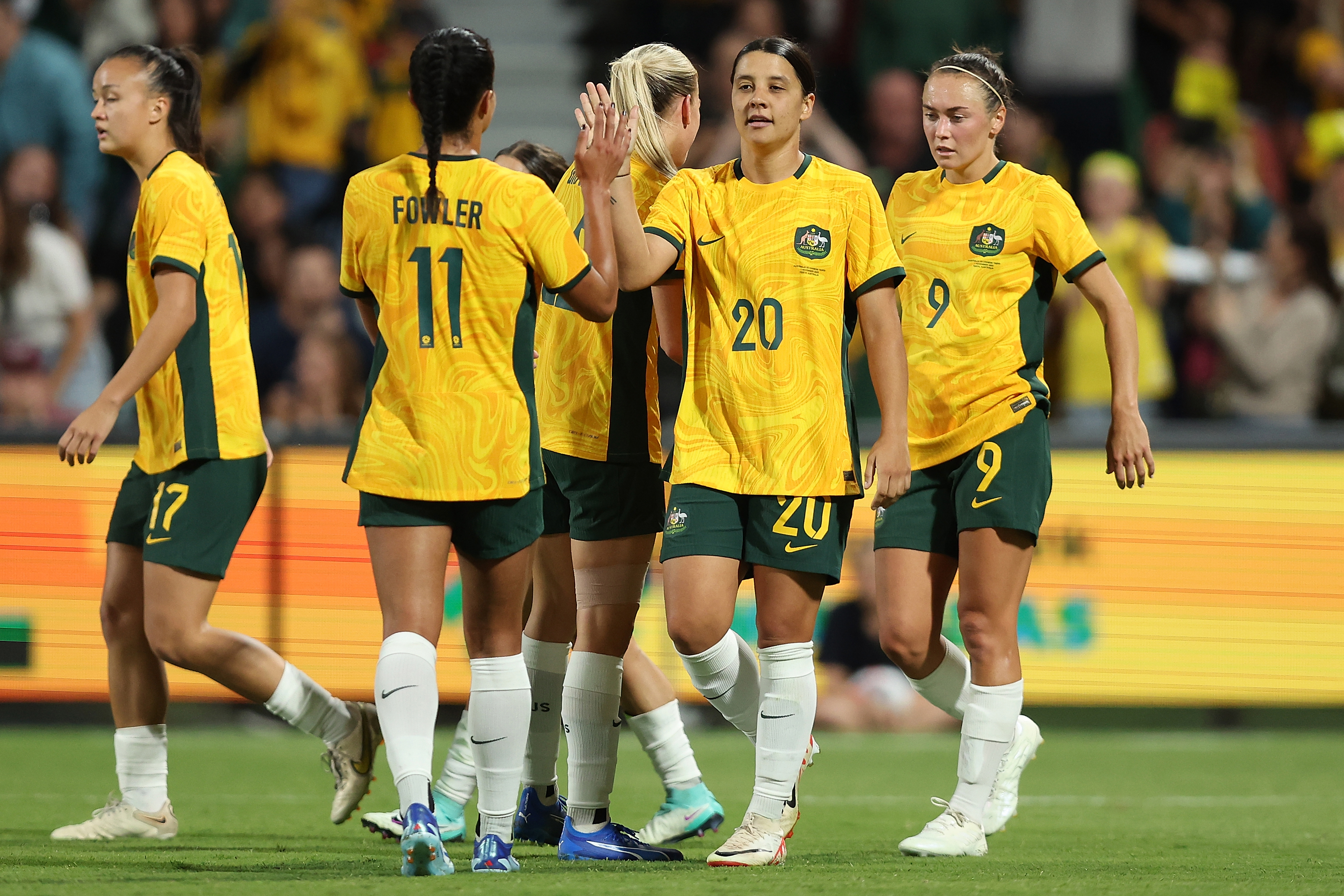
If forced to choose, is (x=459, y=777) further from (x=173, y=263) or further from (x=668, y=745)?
(x=173, y=263)

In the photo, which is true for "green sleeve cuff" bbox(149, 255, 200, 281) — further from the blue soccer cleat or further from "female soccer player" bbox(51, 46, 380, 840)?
the blue soccer cleat

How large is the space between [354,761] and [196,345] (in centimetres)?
138

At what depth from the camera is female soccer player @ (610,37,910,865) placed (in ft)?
15.5

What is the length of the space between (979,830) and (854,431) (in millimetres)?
1237

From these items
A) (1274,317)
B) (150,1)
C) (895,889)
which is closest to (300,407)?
(150,1)

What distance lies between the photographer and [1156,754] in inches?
333

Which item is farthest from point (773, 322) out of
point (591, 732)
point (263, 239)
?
point (263, 239)

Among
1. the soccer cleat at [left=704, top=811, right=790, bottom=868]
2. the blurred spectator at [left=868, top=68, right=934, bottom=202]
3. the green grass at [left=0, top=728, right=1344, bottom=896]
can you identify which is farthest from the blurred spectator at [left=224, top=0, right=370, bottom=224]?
the soccer cleat at [left=704, top=811, right=790, bottom=868]

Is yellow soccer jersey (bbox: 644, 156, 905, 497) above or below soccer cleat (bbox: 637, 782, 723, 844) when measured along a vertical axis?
above

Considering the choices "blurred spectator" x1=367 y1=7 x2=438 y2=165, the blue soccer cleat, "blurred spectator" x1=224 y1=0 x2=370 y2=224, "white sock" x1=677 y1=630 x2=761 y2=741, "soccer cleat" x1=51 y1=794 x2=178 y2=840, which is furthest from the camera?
"blurred spectator" x1=367 y1=7 x2=438 y2=165

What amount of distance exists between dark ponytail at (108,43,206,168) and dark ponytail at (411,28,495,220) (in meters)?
1.30

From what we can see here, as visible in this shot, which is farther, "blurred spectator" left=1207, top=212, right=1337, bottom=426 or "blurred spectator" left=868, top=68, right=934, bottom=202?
"blurred spectator" left=868, top=68, right=934, bottom=202

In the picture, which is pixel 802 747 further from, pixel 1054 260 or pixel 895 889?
pixel 1054 260

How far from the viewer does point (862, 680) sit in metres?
9.23
